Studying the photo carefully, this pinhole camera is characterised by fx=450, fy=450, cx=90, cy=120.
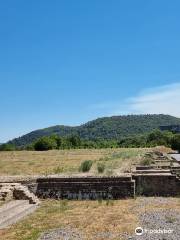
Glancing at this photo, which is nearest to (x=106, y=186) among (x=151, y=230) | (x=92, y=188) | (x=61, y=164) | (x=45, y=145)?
(x=92, y=188)

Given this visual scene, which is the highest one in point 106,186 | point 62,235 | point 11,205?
point 106,186

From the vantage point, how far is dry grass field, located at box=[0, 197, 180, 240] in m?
14.6

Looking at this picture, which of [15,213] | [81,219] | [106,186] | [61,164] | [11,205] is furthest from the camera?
[61,164]

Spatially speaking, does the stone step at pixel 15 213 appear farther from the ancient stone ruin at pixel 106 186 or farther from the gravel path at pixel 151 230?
the gravel path at pixel 151 230

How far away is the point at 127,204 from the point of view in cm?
2014

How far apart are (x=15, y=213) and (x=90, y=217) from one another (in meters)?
2.94

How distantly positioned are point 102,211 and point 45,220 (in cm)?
277

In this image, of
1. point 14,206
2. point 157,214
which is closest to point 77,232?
point 157,214

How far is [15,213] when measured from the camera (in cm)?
1761

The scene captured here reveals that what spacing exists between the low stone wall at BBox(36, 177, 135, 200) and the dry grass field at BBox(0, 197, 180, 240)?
78cm

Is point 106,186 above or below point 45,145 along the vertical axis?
below

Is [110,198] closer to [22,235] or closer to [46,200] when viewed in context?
[46,200]

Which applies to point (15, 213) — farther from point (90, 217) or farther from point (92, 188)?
point (92, 188)

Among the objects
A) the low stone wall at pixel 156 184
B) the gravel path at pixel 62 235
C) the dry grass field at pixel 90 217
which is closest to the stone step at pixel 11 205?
the dry grass field at pixel 90 217
